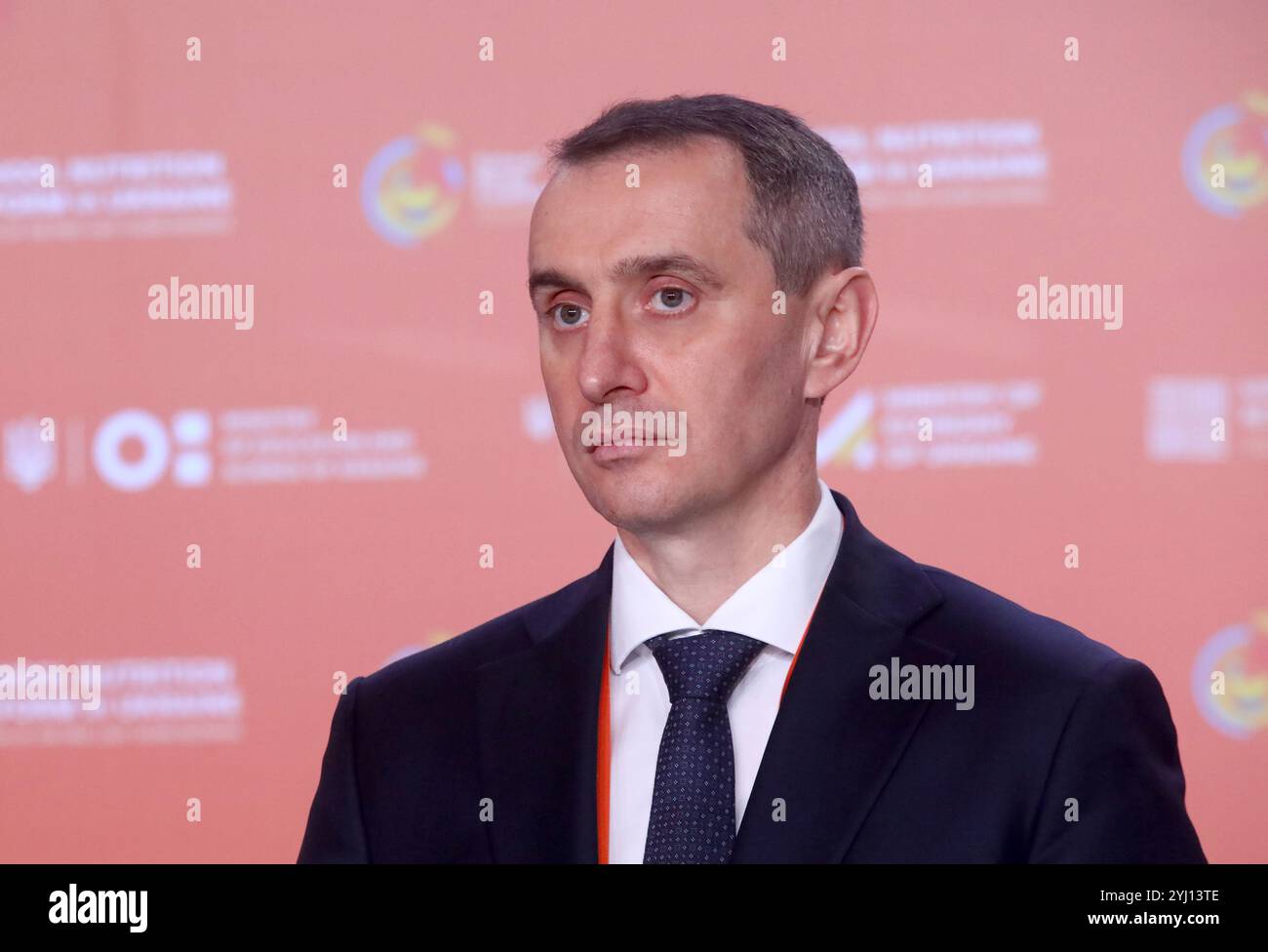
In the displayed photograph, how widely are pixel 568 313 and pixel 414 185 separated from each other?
913 millimetres

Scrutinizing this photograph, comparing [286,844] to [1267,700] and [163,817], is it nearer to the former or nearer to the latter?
[163,817]

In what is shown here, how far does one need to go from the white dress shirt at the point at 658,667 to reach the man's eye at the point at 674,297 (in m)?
0.39

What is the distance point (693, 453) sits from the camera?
2158mm

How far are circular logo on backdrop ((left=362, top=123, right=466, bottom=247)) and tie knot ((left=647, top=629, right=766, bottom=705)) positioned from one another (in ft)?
4.12

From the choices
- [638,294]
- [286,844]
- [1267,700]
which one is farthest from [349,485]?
[1267,700]

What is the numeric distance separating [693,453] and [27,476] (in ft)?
5.41

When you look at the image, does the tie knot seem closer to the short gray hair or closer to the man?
the man

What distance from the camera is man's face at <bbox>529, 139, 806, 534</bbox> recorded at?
214cm

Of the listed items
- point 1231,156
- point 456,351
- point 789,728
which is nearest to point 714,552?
point 789,728

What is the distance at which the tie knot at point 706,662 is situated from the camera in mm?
2100

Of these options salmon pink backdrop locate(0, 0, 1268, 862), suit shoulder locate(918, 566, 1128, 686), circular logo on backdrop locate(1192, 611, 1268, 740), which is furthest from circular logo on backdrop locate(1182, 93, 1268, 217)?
suit shoulder locate(918, 566, 1128, 686)

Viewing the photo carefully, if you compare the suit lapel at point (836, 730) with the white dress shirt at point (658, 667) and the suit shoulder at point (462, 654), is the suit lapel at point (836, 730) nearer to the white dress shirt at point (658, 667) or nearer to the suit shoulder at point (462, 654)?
the white dress shirt at point (658, 667)

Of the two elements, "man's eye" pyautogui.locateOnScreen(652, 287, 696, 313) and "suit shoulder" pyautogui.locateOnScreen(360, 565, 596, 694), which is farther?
"suit shoulder" pyautogui.locateOnScreen(360, 565, 596, 694)

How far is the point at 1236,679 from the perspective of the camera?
2.83 meters
